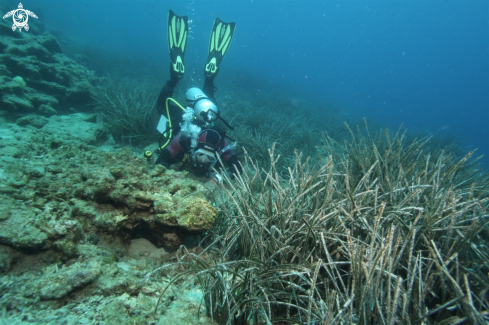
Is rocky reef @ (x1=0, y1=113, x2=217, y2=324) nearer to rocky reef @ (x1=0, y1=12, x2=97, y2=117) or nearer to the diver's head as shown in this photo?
the diver's head

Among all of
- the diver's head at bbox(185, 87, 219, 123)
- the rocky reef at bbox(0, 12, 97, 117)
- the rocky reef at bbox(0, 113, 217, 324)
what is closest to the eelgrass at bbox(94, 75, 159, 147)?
the rocky reef at bbox(0, 12, 97, 117)

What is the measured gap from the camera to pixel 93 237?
1.83m

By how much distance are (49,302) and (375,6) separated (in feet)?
526

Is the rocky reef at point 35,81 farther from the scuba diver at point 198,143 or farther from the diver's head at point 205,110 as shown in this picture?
the diver's head at point 205,110

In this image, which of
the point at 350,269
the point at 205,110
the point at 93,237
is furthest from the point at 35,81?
the point at 350,269

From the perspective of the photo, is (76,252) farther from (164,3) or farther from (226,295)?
(164,3)

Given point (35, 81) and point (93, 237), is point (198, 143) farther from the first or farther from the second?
point (35, 81)

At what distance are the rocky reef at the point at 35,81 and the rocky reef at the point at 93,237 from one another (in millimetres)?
3480

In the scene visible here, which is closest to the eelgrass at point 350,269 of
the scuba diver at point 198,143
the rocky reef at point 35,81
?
the scuba diver at point 198,143

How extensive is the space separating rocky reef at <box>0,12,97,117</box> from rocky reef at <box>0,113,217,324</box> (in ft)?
11.4

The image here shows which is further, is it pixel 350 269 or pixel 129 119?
pixel 129 119

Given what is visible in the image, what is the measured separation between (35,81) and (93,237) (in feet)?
24.6

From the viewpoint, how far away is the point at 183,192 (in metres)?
2.29

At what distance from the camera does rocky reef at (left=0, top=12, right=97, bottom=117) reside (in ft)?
17.5
